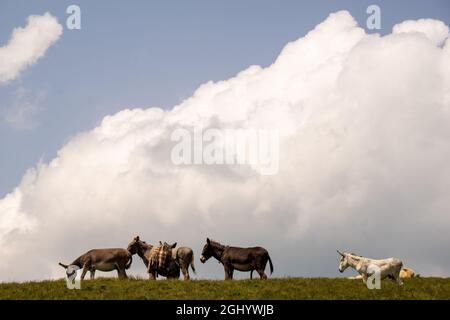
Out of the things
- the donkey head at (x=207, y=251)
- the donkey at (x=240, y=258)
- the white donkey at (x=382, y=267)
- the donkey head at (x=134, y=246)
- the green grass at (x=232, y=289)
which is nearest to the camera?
the green grass at (x=232, y=289)

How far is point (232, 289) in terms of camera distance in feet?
104

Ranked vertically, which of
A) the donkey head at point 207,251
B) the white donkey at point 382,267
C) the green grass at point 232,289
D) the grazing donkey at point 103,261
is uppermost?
the donkey head at point 207,251

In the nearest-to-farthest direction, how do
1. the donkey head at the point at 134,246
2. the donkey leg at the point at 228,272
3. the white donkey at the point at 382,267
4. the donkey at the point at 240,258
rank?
the white donkey at the point at 382,267 → the donkey at the point at 240,258 → the donkey leg at the point at 228,272 → the donkey head at the point at 134,246

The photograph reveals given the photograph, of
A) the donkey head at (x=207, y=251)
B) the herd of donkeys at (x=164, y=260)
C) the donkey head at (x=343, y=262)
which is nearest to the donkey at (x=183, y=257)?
the herd of donkeys at (x=164, y=260)

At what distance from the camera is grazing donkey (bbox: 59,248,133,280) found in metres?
38.4

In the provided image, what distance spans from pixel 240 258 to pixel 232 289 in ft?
26.0

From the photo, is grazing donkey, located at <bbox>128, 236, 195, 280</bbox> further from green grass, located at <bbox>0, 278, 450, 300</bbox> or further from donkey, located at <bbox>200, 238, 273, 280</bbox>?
green grass, located at <bbox>0, 278, 450, 300</bbox>

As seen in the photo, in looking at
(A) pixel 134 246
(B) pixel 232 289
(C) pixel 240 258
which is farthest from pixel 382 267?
(A) pixel 134 246

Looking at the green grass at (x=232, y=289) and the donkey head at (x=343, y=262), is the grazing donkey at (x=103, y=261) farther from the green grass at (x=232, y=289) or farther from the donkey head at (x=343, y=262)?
the donkey head at (x=343, y=262)

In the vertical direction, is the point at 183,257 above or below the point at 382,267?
above

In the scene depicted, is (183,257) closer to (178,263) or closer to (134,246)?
(178,263)

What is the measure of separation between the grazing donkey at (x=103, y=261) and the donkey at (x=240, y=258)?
5279 millimetres

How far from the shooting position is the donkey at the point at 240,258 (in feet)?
128
